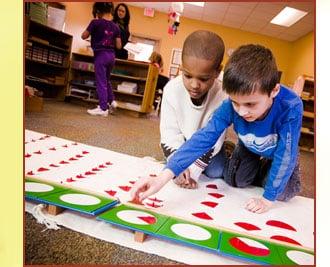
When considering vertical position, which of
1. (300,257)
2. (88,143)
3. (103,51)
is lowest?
(300,257)

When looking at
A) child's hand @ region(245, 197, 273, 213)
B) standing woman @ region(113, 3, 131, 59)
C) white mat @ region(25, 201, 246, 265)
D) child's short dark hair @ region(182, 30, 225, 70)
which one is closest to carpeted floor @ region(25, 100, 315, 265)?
white mat @ region(25, 201, 246, 265)

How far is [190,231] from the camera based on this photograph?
516mm

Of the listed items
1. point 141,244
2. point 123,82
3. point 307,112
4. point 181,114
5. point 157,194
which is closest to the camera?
point 141,244

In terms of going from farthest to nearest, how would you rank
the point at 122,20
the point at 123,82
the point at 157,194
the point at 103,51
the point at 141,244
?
→ the point at 123,82 → the point at 122,20 → the point at 103,51 → the point at 157,194 → the point at 141,244

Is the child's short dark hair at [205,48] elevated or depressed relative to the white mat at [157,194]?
elevated

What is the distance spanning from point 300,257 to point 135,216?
281 mm

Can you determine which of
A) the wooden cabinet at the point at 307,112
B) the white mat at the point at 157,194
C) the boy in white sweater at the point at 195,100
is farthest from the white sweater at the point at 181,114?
the wooden cabinet at the point at 307,112

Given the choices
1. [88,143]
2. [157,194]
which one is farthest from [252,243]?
[88,143]

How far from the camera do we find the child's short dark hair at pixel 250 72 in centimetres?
60

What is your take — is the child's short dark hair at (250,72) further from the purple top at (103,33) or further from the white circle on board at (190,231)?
the purple top at (103,33)

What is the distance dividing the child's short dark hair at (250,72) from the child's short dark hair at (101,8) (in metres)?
0.41

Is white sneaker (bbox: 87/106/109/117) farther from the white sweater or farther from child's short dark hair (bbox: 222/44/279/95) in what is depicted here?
child's short dark hair (bbox: 222/44/279/95)

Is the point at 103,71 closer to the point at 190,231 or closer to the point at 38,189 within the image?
the point at 38,189

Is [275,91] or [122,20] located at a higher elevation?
[122,20]
